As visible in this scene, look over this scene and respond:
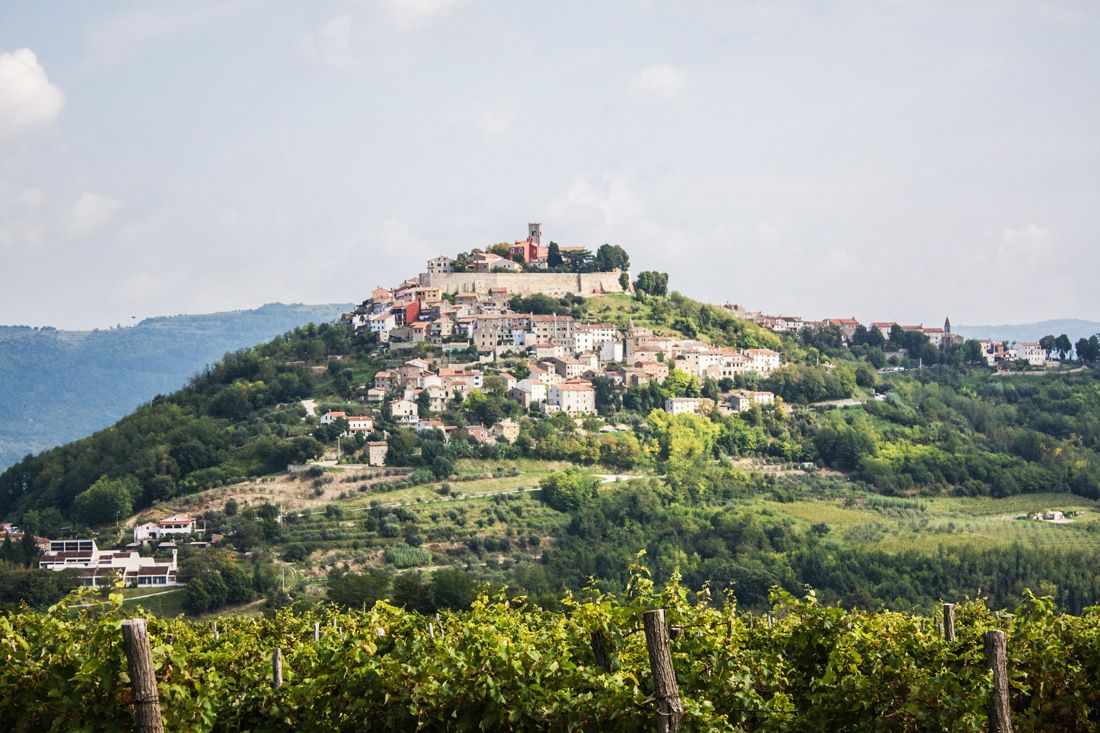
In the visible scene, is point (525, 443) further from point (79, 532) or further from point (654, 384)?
point (79, 532)

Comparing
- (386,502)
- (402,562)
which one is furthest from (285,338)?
(402,562)

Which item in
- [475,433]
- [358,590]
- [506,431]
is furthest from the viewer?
[506,431]

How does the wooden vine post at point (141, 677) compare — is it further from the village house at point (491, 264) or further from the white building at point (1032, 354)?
the white building at point (1032, 354)

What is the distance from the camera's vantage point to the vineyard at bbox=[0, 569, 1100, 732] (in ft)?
26.7

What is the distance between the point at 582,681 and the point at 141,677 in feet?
9.04

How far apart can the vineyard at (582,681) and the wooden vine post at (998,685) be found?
0.12 meters

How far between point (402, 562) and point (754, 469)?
2006 centimetres

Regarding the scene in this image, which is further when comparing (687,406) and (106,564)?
(687,406)

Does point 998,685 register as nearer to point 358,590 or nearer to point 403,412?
point 358,590

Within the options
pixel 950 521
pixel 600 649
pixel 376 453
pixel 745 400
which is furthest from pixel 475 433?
pixel 600 649

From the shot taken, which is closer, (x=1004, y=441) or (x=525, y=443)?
(x=525, y=443)

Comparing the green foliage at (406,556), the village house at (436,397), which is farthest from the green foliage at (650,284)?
the green foliage at (406,556)

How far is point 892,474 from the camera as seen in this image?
5994cm

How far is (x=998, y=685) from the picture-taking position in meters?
7.59
